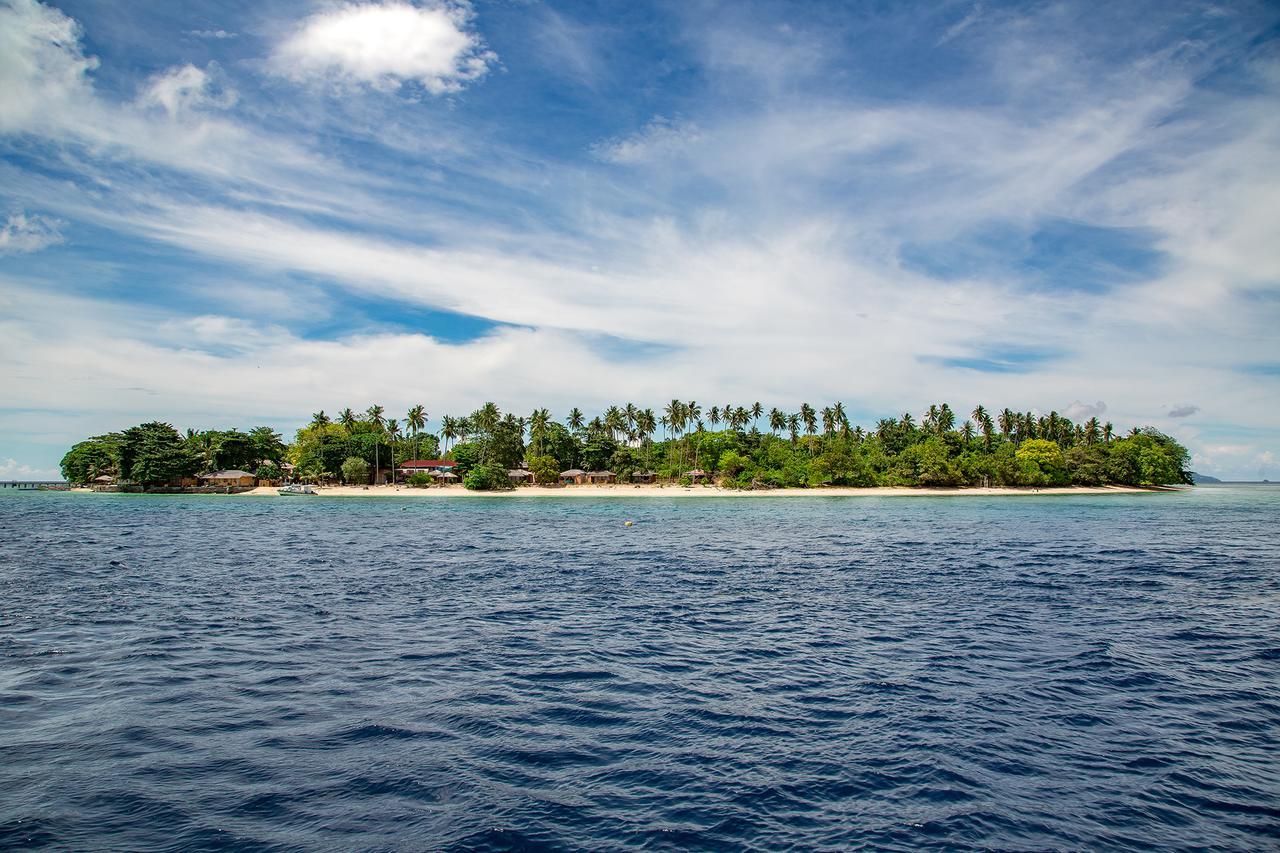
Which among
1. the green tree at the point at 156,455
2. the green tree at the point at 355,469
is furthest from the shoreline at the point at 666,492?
the green tree at the point at 156,455

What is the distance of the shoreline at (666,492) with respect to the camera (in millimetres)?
133875

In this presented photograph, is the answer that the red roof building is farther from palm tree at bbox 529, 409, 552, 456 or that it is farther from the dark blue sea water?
the dark blue sea water

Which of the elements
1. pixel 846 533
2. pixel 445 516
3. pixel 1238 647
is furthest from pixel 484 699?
pixel 445 516

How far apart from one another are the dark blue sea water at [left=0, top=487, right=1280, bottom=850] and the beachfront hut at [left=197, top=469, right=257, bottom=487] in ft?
383

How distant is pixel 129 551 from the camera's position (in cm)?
4088

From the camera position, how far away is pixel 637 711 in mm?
13930

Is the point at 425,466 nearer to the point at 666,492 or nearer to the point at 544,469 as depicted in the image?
the point at 544,469

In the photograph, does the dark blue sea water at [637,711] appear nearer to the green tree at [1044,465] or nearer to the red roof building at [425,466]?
the red roof building at [425,466]

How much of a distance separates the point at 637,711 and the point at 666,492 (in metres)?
126

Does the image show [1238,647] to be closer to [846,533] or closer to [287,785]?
[287,785]

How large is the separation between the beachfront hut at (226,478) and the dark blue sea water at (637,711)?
11686 cm

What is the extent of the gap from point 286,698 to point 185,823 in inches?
203

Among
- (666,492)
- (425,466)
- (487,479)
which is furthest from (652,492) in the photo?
(425,466)

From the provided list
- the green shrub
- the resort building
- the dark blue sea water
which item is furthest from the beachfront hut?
the dark blue sea water
